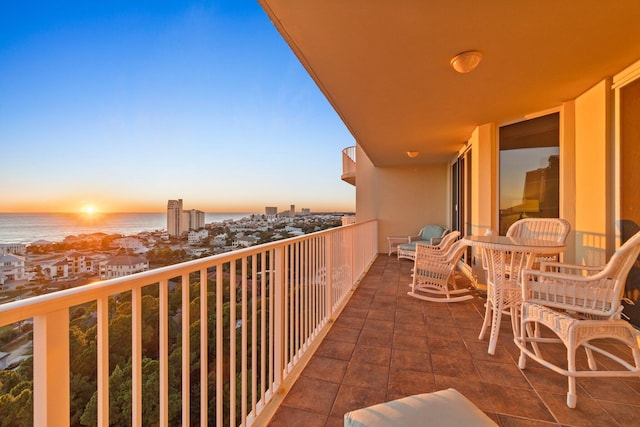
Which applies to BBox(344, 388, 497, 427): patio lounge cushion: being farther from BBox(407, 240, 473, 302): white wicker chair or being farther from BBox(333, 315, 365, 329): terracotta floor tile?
BBox(407, 240, 473, 302): white wicker chair

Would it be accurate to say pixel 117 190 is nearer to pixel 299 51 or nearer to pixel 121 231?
pixel 121 231

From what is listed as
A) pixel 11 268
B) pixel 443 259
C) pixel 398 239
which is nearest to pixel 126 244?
pixel 11 268

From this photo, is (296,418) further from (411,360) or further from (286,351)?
(411,360)

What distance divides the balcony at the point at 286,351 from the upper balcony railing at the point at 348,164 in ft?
22.1

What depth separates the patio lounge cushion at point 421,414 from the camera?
986 millimetres

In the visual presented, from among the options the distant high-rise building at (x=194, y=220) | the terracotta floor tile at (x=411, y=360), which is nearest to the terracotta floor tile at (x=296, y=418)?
the terracotta floor tile at (x=411, y=360)

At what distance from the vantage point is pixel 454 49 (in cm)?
218

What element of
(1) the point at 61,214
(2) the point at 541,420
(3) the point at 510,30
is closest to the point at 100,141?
(1) the point at 61,214

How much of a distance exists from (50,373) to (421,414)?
3.63 ft

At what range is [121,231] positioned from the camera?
8.55 feet

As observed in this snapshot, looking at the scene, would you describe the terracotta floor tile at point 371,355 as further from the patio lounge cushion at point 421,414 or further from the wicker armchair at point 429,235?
the wicker armchair at point 429,235

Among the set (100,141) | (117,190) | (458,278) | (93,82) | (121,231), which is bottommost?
(458,278)

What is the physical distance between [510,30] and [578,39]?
1.84ft

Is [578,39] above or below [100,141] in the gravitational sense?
below
